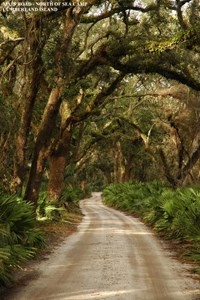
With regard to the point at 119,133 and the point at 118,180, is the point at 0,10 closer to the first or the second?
the point at 119,133

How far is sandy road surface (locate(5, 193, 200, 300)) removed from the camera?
696 centimetres

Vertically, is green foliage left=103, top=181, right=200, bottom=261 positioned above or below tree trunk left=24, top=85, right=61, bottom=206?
below

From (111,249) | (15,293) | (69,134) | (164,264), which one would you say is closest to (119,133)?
(69,134)

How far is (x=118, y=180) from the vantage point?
141 ft

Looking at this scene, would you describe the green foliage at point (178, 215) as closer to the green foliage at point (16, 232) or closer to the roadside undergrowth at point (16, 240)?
the roadside undergrowth at point (16, 240)

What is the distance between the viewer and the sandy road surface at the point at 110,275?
696cm

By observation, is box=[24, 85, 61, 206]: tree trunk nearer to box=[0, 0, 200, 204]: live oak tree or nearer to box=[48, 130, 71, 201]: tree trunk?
box=[0, 0, 200, 204]: live oak tree

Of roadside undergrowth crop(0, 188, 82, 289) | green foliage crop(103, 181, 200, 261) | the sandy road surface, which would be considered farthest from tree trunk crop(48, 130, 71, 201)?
the sandy road surface

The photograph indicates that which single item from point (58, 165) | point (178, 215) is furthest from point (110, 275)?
point (58, 165)

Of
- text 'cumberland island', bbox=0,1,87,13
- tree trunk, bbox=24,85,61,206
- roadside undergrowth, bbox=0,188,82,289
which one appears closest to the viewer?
roadside undergrowth, bbox=0,188,82,289

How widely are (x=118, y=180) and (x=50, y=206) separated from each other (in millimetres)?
26456

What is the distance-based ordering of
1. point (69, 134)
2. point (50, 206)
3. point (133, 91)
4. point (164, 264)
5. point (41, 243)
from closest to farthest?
point (164, 264) → point (41, 243) → point (50, 206) → point (69, 134) → point (133, 91)

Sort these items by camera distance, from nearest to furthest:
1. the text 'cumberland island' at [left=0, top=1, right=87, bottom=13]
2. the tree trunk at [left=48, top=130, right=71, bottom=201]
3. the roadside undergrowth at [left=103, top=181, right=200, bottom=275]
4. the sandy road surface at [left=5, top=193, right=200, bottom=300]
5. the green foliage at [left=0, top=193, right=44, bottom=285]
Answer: the sandy road surface at [left=5, top=193, right=200, bottom=300] → the green foliage at [left=0, top=193, right=44, bottom=285] → the roadside undergrowth at [left=103, top=181, right=200, bottom=275] → the text 'cumberland island' at [left=0, top=1, right=87, bottom=13] → the tree trunk at [left=48, top=130, right=71, bottom=201]

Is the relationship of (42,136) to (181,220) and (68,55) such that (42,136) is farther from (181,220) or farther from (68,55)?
(181,220)
